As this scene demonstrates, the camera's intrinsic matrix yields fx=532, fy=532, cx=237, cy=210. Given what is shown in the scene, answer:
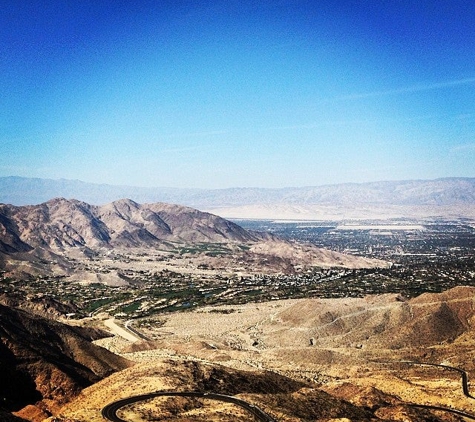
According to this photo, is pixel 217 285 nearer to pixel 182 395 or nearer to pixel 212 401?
pixel 182 395

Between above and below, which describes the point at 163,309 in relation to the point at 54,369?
below

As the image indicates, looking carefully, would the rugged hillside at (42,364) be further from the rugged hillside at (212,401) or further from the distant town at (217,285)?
the distant town at (217,285)

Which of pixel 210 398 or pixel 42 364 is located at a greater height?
pixel 42 364

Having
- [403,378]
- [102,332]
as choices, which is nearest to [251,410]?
[403,378]

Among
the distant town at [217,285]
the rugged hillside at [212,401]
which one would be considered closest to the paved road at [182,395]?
the rugged hillside at [212,401]

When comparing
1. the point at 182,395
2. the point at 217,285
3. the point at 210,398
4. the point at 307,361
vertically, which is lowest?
the point at 217,285

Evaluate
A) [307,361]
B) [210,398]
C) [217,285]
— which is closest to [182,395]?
[210,398]

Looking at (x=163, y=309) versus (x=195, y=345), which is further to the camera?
(x=163, y=309)

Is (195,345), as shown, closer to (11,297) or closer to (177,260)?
(11,297)
